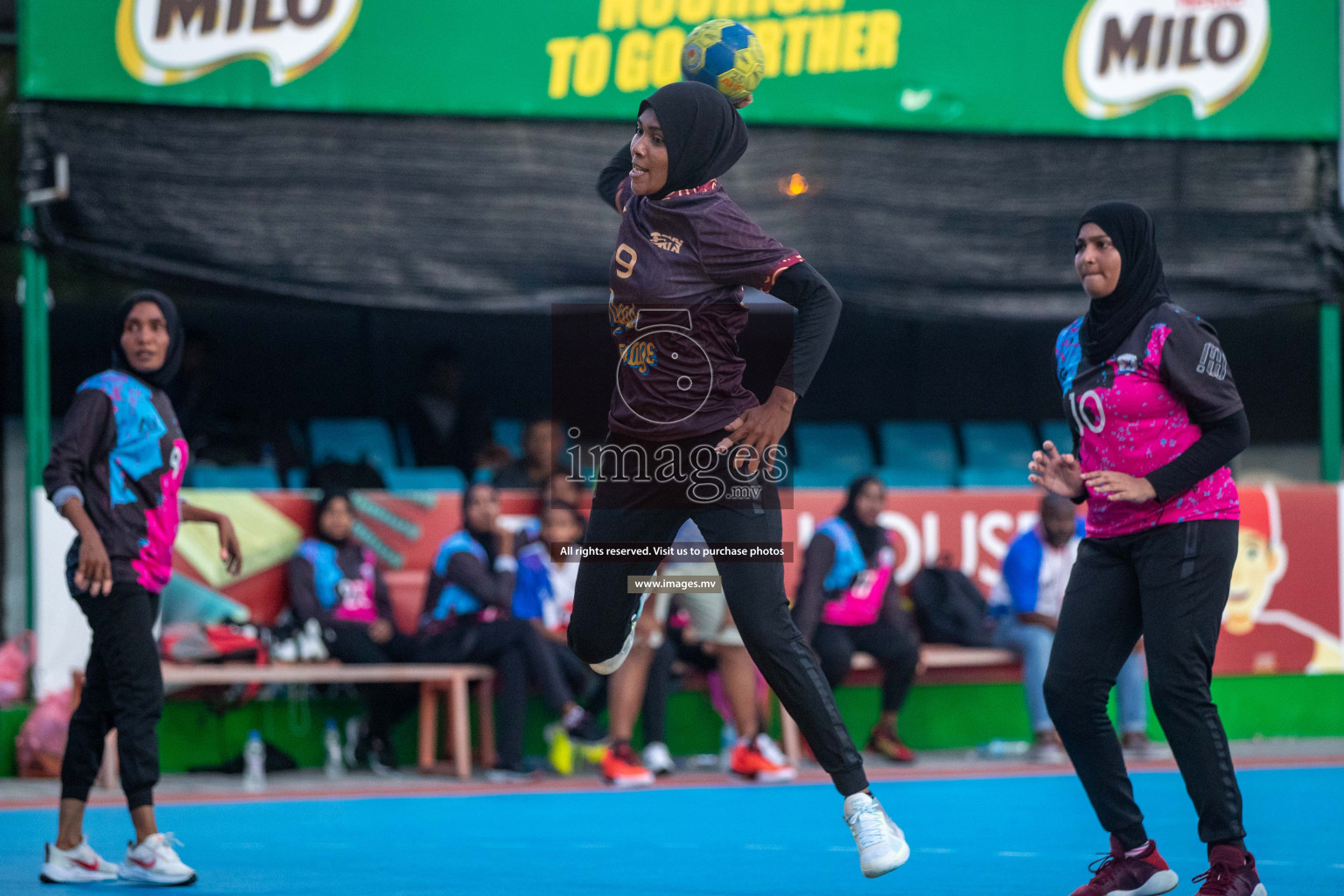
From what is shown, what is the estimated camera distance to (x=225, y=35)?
380 inches

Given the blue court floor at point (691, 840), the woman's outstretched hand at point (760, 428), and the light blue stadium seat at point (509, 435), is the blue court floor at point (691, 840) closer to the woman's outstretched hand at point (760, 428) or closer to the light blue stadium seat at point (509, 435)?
the woman's outstretched hand at point (760, 428)

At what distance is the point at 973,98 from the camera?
1072 cm

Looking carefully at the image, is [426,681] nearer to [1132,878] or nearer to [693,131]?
[1132,878]

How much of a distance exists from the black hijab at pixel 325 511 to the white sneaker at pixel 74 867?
12.6ft

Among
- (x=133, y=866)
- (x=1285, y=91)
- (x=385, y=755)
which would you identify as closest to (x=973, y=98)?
(x=1285, y=91)

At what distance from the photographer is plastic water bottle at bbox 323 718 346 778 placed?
920 cm

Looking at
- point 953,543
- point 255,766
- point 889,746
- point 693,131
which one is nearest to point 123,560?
point 693,131

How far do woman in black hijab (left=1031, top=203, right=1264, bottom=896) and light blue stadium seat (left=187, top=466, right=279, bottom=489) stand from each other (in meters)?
6.76

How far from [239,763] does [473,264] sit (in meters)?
3.34

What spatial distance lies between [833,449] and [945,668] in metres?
3.50

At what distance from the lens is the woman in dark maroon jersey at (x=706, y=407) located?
15.2 feet

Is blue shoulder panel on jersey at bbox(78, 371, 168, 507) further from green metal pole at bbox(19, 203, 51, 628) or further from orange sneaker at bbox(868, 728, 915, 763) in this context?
orange sneaker at bbox(868, 728, 915, 763)

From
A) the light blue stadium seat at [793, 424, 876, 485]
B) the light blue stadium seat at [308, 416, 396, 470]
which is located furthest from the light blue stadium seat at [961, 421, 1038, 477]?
the light blue stadium seat at [308, 416, 396, 470]

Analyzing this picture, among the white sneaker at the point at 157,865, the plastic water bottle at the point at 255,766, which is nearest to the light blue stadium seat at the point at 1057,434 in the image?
the plastic water bottle at the point at 255,766
